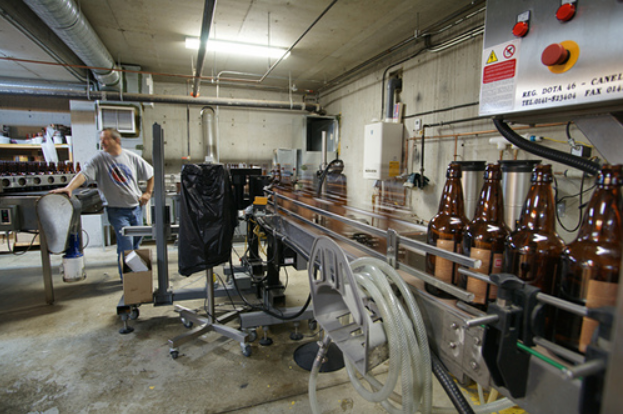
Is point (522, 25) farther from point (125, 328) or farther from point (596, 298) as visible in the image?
point (125, 328)

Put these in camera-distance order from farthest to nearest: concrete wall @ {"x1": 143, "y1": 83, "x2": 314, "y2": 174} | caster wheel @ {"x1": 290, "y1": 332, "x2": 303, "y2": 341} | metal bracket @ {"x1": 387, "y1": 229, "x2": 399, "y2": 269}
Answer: concrete wall @ {"x1": 143, "y1": 83, "x2": 314, "y2": 174} < caster wheel @ {"x1": 290, "y1": 332, "x2": 303, "y2": 341} < metal bracket @ {"x1": 387, "y1": 229, "x2": 399, "y2": 269}

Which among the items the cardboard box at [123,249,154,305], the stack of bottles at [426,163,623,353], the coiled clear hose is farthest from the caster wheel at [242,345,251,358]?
the stack of bottles at [426,163,623,353]

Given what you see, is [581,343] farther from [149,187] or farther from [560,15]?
[149,187]

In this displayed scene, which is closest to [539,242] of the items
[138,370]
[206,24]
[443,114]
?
[138,370]

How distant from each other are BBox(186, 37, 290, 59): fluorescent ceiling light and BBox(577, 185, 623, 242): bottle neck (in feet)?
13.9

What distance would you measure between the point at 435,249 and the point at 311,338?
1889 mm

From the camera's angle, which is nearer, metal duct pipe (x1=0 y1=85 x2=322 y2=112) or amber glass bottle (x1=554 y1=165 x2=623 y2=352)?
amber glass bottle (x1=554 y1=165 x2=623 y2=352)

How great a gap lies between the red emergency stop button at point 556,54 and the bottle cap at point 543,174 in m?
0.21

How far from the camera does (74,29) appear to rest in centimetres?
301

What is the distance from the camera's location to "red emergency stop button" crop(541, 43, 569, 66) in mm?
596

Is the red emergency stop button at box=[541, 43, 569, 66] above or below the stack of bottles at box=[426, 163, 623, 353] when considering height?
above

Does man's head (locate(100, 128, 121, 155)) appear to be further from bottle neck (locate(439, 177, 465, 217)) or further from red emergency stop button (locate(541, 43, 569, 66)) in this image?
red emergency stop button (locate(541, 43, 569, 66))

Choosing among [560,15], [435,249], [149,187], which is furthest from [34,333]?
[560,15]

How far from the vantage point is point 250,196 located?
7.43 feet
